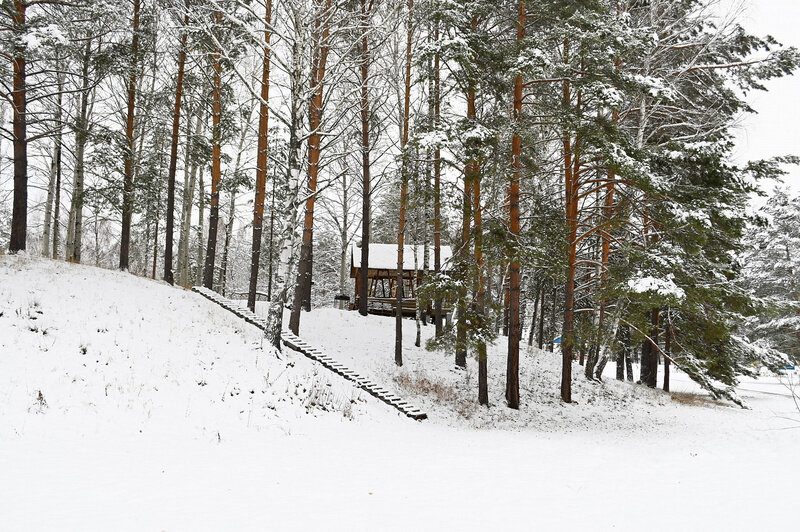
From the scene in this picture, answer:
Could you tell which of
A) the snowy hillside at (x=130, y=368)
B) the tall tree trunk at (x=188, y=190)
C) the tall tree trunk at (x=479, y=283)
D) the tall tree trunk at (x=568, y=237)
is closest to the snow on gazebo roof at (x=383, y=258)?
the tall tree trunk at (x=188, y=190)

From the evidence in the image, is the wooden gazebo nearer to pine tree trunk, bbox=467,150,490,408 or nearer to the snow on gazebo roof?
the snow on gazebo roof

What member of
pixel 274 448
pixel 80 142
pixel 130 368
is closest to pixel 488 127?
pixel 274 448

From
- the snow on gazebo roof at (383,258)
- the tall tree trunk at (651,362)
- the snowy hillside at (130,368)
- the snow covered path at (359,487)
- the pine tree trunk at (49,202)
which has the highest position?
the pine tree trunk at (49,202)

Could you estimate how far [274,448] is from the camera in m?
6.73

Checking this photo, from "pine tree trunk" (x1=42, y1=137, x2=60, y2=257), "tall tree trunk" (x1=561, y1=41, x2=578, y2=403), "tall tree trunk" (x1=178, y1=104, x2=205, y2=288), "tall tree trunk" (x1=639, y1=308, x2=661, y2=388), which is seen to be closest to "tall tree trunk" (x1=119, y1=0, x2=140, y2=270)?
"tall tree trunk" (x1=178, y1=104, x2=205, y2=288)

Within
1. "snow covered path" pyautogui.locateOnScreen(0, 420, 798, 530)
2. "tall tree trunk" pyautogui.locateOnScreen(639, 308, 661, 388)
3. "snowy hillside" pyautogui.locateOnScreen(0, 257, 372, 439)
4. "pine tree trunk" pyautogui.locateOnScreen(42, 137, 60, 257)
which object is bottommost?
"tall tree trunk" pyautogui.locateOnScreen(639, 308, 661, 388)

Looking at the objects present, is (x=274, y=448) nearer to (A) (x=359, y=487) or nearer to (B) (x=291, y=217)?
(A) (x=359, y=487)

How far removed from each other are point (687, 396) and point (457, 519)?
19091 millimetres

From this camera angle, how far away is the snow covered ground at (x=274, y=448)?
4.91 metres

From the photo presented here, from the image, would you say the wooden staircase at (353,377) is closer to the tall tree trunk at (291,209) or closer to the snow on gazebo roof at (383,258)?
the tall tree trunk at (291,209)

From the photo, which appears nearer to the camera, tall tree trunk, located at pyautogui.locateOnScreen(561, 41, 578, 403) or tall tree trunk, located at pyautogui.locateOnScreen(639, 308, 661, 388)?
tall tree trunk, located at pyautogui.locateOnScreen(561, 41, 578, 403)

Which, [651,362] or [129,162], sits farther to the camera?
[651,362]

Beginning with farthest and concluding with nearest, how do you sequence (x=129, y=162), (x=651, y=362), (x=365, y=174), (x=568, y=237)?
1. (x=651, y=362)
2. (x=365, y=174)
3. (x=129, y=162)
4. (x=568, y=237)

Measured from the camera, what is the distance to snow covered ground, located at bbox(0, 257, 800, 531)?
16.1ft
